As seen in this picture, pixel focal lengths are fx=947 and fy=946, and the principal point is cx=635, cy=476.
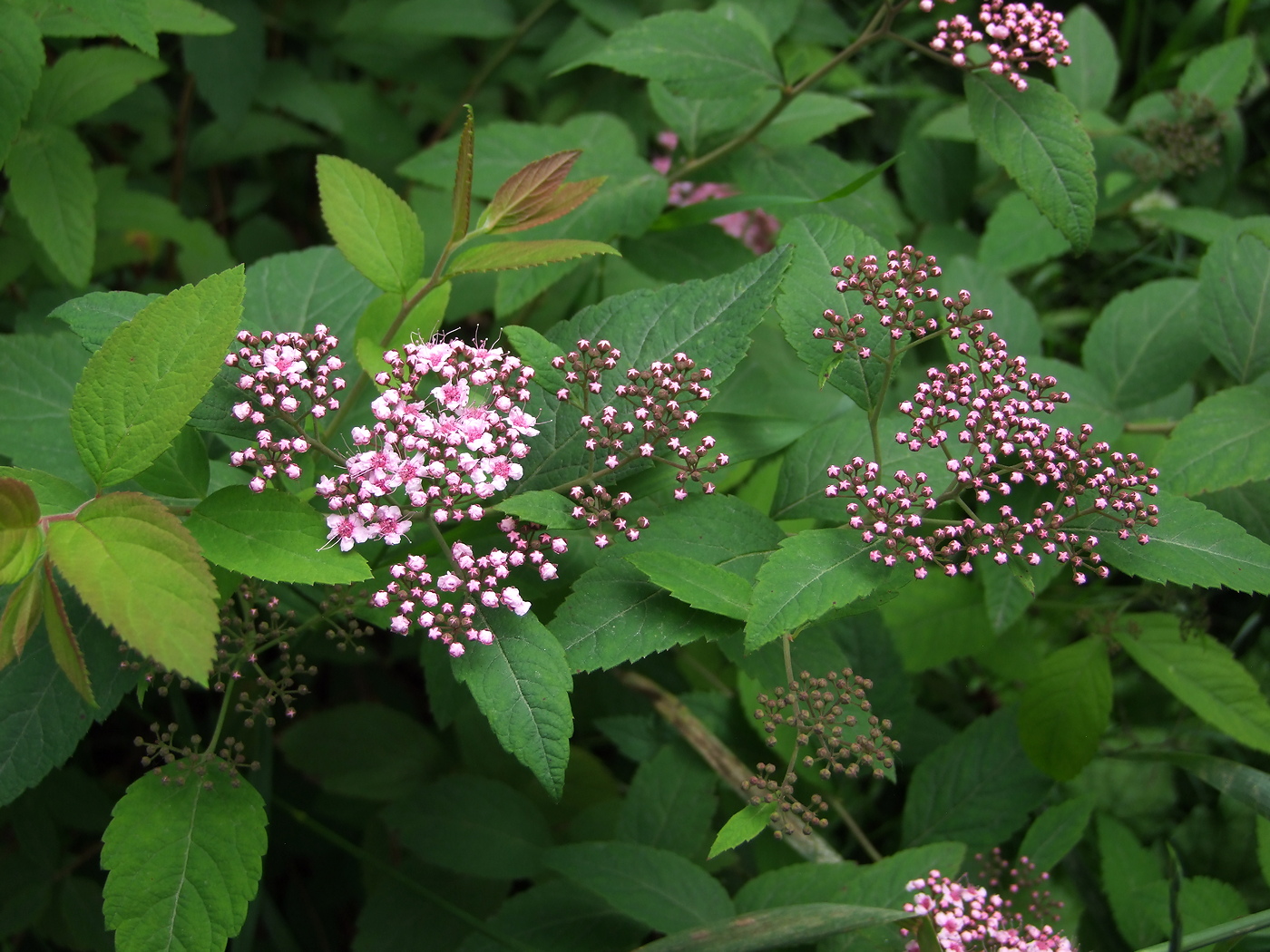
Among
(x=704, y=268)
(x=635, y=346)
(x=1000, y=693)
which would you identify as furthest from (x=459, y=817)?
(x=1000, y=693)

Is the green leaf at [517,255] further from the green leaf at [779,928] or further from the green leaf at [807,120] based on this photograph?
the green leaf at [779,928]

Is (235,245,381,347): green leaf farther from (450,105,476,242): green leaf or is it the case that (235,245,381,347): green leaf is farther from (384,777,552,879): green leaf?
(384,777,552,879): green leaf

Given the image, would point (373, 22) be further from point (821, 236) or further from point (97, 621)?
point (97, 621)

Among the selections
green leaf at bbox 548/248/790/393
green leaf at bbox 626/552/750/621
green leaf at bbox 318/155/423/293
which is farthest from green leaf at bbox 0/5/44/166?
green leaf at bbox 626/552/750/621

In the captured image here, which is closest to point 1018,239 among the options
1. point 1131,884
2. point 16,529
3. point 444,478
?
point 1131,884

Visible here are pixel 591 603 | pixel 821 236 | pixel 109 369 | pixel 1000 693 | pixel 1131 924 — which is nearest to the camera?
pixel 109 369

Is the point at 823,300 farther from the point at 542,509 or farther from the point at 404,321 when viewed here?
the point at 404,321

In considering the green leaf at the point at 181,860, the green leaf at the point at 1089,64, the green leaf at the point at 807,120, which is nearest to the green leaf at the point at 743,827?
the green leaf at the point at 181,860
